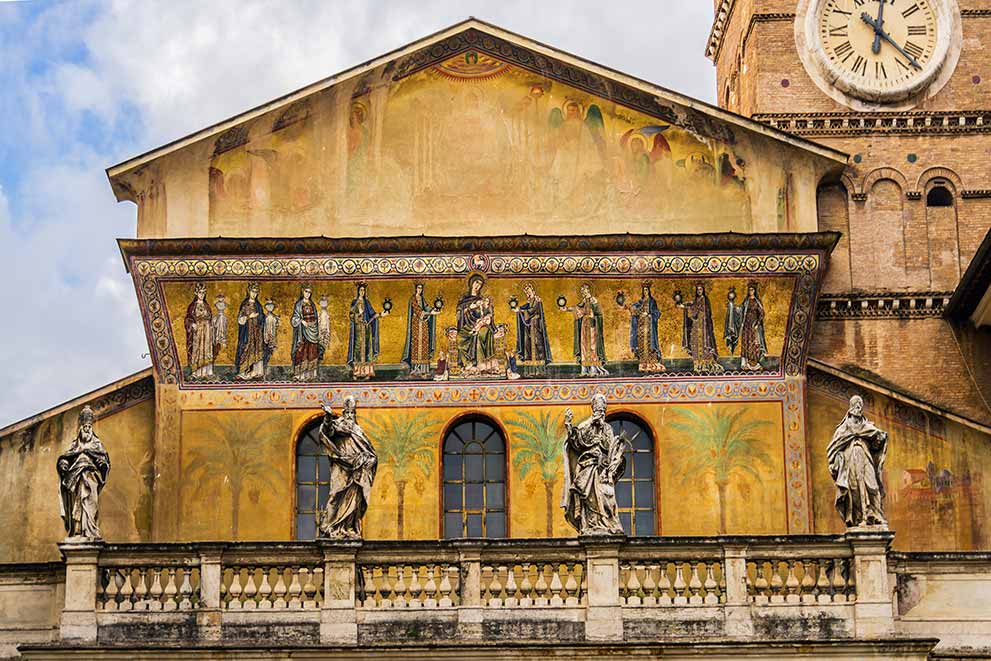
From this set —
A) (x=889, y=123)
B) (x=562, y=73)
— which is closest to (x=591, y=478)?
(x=562, y=73)

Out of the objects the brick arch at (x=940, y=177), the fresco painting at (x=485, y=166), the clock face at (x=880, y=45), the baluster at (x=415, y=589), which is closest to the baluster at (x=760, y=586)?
the baluster at (x=415, y=589)

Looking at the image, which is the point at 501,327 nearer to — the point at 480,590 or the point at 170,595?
the point at 480,590

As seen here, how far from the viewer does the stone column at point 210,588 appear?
75.9 ft

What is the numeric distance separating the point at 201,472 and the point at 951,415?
911 centimetres

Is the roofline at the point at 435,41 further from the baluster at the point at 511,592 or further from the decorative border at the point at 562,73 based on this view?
the baluster at the point at 511,592

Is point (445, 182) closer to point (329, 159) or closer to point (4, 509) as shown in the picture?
point (329, 159)

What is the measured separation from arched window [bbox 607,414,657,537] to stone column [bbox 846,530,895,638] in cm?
496

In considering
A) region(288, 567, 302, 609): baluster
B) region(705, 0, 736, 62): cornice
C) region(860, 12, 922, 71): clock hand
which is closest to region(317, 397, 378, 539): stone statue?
region(288, 567, 302, 609): baluster

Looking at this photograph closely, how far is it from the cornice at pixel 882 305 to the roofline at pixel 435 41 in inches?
80.2

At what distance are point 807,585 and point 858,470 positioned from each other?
1.33m

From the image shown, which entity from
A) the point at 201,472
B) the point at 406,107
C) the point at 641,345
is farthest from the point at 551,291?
the point at 201,472

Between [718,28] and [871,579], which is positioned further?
[718,28]

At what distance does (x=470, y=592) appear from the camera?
76.1 ft

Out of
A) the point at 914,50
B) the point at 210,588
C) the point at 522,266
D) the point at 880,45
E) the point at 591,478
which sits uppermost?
the point at 880,45
